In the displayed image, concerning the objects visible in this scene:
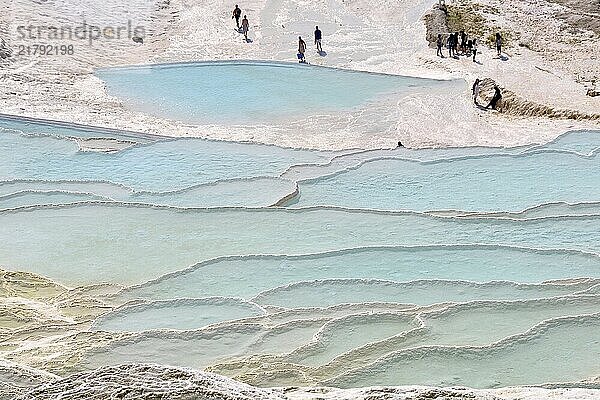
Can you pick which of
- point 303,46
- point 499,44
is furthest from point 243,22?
point 499,44

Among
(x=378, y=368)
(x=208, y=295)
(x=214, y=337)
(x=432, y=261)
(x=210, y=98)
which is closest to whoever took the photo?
(x=378, y=368)

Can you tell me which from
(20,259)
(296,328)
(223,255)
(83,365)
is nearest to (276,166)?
(223,255)

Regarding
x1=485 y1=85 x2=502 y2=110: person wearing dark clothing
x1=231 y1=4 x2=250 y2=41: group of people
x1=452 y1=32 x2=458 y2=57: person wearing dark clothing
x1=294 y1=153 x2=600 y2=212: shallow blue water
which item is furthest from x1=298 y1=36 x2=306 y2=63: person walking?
x1=294 y1=153 x2=600 y2=212: shallow blue water

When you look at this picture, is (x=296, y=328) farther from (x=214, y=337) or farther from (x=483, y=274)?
(x=483, y=274)

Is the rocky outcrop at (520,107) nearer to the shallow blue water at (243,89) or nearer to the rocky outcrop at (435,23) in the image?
the shallow blue water at (243,89)

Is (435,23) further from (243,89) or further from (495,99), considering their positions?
(243,89)

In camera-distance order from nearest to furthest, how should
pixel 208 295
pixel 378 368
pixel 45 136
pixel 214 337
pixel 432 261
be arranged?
pixel 378 368, pixel 214 337, pixel 208 295, pixel 432 261, pixel 45 136

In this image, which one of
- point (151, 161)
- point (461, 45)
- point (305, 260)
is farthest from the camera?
point (461, 45)
